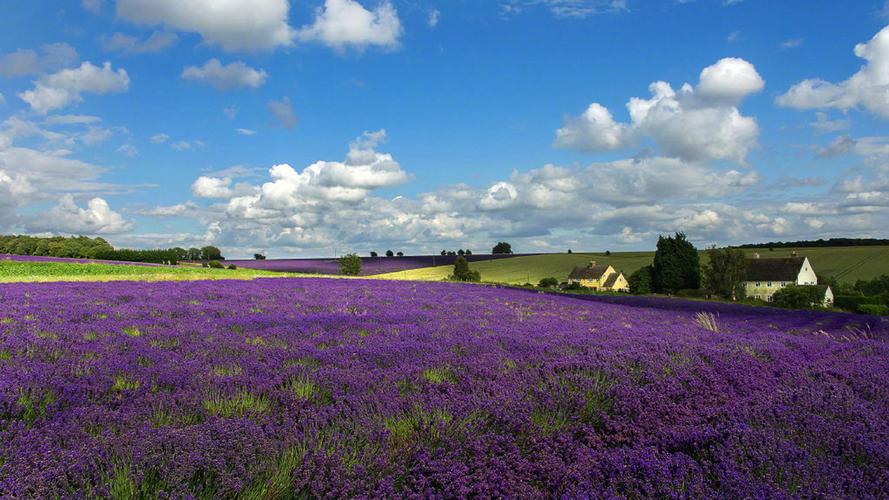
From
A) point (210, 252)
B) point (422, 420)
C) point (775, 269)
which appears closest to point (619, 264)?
point (775, 269)

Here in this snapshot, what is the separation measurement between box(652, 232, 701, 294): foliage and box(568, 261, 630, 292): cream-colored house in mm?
5738

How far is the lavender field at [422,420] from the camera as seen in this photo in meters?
2.54

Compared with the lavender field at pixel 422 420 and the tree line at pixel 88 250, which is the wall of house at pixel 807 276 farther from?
the tree line at pixel 88 250

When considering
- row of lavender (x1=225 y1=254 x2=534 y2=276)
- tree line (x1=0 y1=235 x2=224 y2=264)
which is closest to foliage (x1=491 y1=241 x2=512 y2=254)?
row of lavender (x1=225 y1=254 x2=534 y2=276)

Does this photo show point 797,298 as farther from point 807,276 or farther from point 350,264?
point 350,264

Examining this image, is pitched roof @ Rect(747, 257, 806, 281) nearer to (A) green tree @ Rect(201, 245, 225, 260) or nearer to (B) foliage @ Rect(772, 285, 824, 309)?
(B) foliage @ Rect(772, 285, 824, 309)

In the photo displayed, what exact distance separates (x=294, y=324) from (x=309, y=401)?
408 centimetres

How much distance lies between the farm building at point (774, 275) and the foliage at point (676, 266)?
7.67 m

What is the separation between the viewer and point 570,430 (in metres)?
3.52

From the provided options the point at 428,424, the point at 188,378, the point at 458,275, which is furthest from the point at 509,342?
the point at 458,275

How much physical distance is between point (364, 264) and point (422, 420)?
76320 mm

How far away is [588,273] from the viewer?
7362 centimetres

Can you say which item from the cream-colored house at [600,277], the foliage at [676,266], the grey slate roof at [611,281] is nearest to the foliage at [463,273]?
the cream-colored house at [600,277]

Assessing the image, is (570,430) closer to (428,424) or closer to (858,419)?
(428,424)
